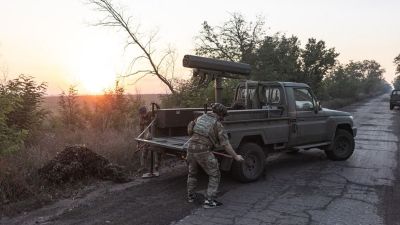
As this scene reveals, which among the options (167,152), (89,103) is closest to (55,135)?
(89,103)

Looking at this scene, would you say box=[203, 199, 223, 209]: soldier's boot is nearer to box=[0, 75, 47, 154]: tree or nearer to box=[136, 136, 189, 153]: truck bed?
box=[136, 136, 189, 153]: truck bed

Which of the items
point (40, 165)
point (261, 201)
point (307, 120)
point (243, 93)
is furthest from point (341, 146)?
point (40, 165)

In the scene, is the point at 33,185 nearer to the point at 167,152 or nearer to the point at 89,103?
the point at 167,152

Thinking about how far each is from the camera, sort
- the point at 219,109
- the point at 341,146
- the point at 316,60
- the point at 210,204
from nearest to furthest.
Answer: the point at 210,204, the point at 219,109, the point at 341,146, the point at 316,60

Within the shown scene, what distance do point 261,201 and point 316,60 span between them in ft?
98.0

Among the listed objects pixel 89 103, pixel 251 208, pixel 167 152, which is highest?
pixel 89 103

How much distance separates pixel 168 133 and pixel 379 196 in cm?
440

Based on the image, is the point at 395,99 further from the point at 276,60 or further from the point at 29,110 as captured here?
the point at 29,110

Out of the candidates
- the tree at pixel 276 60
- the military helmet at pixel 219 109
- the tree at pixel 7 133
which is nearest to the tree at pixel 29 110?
the tree at pixel 7 133

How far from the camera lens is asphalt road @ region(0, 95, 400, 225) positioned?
6.64m

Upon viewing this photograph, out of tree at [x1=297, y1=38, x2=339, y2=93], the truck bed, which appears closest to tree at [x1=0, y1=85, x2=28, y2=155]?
the truck bed

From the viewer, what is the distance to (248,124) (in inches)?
369

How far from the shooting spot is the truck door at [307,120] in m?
10.7

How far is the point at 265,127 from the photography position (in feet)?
32.0
